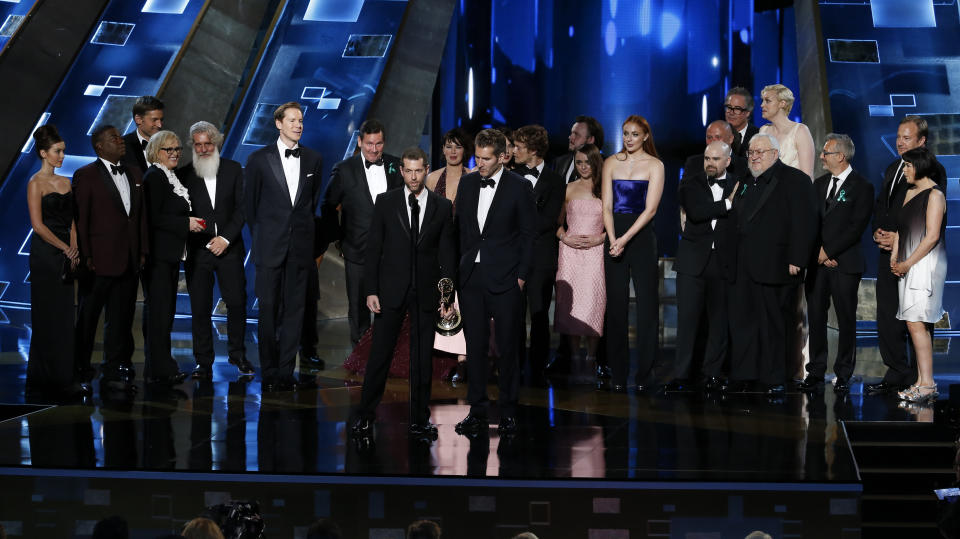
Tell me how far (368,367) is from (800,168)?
10.8 ft

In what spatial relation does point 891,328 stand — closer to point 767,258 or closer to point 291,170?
point 767,258

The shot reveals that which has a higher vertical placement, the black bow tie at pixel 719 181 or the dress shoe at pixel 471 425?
the black bow tie at pixel 719 181

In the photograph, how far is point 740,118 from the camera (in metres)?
7.20

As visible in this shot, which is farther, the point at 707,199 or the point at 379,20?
the point at 379,20

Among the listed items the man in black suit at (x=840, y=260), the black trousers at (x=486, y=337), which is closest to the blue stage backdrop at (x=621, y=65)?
the man in black suit at (x=840, y=260)

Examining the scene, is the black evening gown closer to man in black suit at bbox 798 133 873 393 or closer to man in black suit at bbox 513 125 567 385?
man in black suit at bbox 513 125 567 385

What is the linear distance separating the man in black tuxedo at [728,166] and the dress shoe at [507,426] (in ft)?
7.30

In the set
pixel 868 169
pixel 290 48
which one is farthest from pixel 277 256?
pixel 290 48

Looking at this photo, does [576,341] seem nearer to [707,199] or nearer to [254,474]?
[707,199]

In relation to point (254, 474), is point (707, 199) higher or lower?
higher

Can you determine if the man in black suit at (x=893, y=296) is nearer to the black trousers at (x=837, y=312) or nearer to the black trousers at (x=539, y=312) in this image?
the black trousers at (x=837, y=312)

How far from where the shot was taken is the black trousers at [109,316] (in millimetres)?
6605

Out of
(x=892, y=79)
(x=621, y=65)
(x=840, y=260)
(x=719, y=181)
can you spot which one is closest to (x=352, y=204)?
(x=719, y=181)

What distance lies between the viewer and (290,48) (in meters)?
12.9
